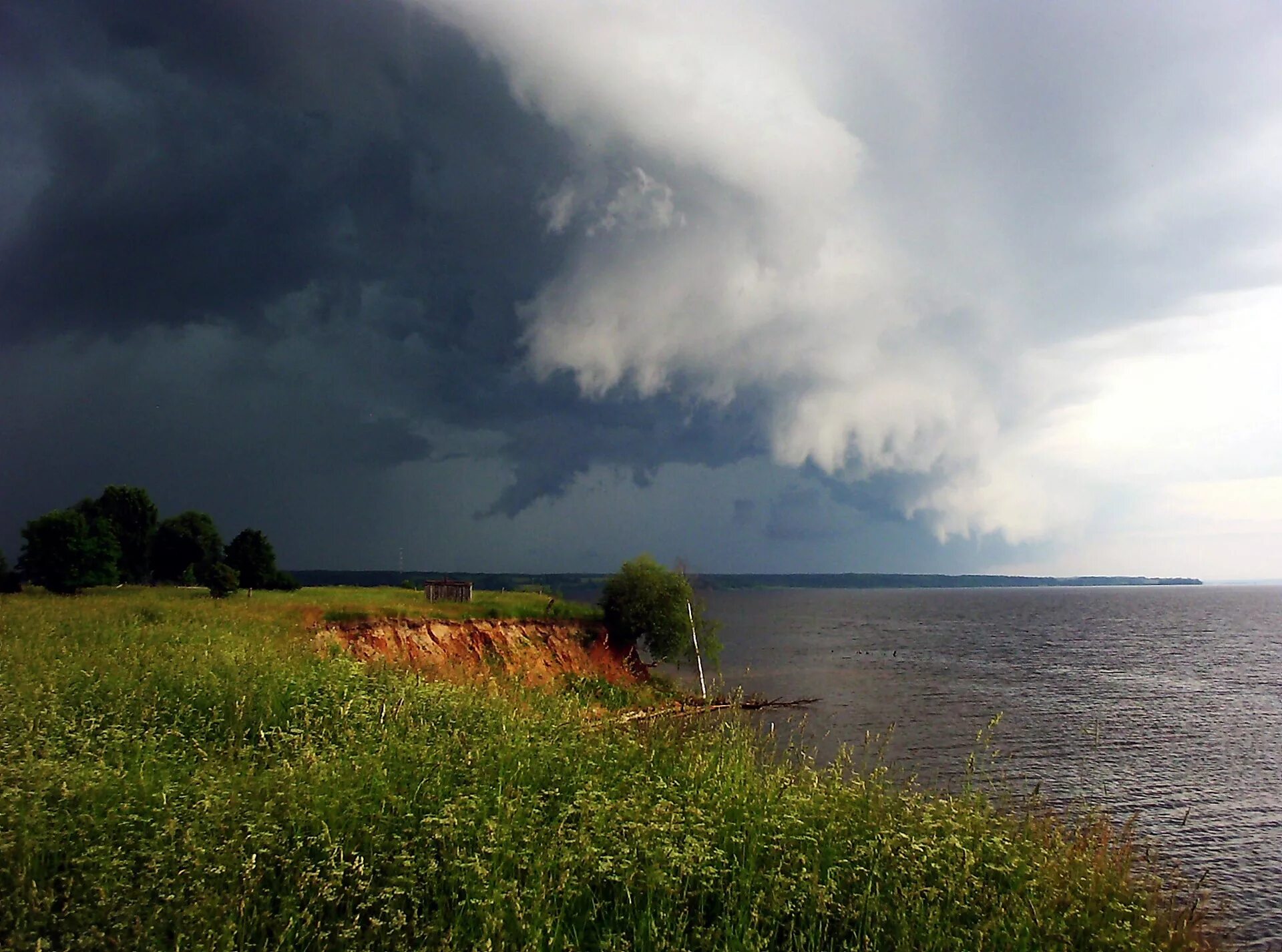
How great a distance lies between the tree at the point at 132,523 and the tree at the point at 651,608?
44732 millimetres

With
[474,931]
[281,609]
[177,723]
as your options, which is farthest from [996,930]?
[281,609]

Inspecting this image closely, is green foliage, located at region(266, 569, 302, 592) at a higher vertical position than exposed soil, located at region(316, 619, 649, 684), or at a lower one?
higher

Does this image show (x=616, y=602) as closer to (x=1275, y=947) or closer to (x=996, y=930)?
(x=1275, y=947)

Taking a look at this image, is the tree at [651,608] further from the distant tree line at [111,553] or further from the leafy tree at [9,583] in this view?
the leafy tree at [9,583]

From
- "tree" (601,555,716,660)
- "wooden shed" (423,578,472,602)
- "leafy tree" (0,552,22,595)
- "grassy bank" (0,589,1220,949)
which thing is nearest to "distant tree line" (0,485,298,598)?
"leafy tree" (0,552,22,595)

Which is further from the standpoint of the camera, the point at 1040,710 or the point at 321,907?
the point at 1040,710

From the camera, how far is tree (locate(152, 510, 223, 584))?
70.2 m

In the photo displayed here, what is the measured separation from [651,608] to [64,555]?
3509 centimetres

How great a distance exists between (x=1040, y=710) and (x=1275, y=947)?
103ft

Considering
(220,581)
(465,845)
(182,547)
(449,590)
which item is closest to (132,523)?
(182,547)

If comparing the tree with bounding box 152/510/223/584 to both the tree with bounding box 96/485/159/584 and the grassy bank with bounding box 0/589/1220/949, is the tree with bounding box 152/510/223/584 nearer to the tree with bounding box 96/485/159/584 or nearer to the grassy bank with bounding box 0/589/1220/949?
the tree with bounding box 96/485/159/584

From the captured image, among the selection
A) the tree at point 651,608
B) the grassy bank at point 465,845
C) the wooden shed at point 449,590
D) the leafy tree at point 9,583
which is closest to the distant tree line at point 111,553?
the leafy tree at point 9,583

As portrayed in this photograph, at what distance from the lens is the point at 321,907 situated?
7102mm

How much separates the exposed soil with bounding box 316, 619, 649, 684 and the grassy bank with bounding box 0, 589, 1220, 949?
15194mm
